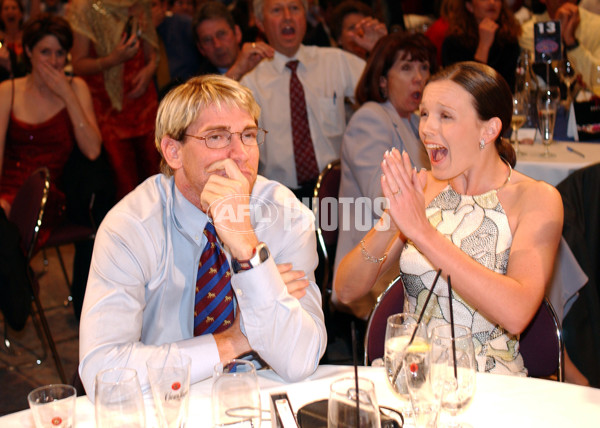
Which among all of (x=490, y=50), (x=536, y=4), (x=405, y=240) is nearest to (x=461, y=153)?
(x=405, y=240)

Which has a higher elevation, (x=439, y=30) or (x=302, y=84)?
(x=439, y=30)

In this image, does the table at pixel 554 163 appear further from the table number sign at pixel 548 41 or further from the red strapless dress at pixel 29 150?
the red strapless dress at pixel 29 150

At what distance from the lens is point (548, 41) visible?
413 centimetres

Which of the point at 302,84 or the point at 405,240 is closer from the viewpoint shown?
the point at 405,240

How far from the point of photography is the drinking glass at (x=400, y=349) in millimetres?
1411

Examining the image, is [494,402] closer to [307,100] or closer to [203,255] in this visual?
[203,255]

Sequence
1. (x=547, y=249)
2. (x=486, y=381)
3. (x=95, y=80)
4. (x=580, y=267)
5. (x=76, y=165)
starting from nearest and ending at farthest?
(x=486, y=381) < (x=547, y=249) < (x=580, y=267) < (x=76, y=165) < (x=95, y=80)

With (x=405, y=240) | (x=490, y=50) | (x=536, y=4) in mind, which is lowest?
(x=405, y=240)

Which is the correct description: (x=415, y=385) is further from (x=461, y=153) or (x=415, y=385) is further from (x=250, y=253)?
(x=461, y=153)

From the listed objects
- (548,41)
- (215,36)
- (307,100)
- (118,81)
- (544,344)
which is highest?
(215,36)

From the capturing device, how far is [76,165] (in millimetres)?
4082

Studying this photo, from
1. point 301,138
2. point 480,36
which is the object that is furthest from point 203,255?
point 480,36

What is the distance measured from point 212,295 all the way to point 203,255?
120 millimetres

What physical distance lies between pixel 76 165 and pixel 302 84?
1412mm
